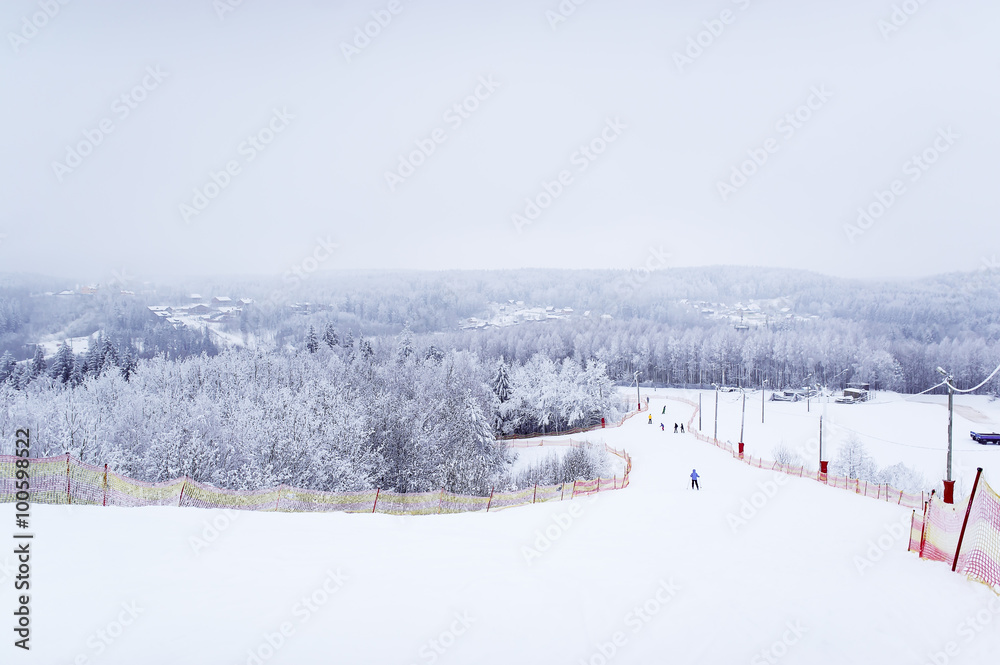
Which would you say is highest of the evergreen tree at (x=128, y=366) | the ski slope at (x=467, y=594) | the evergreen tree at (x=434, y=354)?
the ski slope at (x=467, y=594)

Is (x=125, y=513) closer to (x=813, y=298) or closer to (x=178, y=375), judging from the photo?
(x=178, y=375)

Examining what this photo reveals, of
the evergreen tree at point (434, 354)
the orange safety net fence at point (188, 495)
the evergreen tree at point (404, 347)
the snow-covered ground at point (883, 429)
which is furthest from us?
the evergreen tree at point (434, 354)

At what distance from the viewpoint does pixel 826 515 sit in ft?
53.0

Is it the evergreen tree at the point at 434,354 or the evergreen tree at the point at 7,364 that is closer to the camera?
the evergreen tree at the point at 7,364

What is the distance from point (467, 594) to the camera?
8477 mm

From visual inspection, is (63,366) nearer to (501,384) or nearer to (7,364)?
(7,364)

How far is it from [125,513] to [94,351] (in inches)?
2496

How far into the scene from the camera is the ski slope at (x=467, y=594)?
22.4ft

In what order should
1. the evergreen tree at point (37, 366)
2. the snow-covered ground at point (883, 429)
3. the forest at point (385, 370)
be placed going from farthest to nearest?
the evergreen tree at point (37, 366)
the snow-covered ground at point (883, 429)
the forest at point (385, 370)

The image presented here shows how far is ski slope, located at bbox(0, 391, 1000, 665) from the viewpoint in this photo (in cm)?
684

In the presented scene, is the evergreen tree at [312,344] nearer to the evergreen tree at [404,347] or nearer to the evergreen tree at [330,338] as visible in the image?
the evergreen tree at [330,338]

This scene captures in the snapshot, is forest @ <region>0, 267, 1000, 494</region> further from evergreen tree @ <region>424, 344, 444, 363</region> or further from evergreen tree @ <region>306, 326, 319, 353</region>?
evergreen tree @ <region>424, 344, 444, 363</region>

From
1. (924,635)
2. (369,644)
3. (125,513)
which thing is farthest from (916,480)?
(125,513)

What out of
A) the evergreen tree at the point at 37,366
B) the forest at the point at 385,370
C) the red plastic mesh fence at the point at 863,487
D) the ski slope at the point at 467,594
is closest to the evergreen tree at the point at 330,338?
the forest at the point at 385,370
